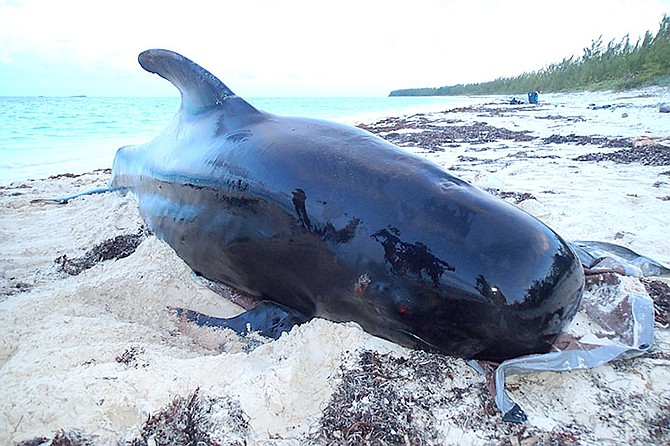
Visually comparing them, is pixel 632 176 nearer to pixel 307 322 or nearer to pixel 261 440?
pixel 307 322

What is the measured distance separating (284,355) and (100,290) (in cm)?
172

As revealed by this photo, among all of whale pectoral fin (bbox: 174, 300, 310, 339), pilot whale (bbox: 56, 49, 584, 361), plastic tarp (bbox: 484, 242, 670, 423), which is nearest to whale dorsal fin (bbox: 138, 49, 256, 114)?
pilot whale (bbox: 56, 49, 584, 361)

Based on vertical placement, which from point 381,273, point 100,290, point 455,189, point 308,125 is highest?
point 308,125

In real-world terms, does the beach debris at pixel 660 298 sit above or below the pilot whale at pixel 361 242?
below

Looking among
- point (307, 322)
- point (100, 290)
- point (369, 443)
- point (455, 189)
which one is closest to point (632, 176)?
point (455, 189)


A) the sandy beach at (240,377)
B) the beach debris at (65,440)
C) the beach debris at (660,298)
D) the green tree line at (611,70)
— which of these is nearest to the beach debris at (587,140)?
the sandy beach at (240,377)

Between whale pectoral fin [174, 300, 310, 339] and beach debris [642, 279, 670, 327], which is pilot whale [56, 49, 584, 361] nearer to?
whale pectoral fin [174, 300, 310, 339]

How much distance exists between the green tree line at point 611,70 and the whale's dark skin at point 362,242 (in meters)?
22.1

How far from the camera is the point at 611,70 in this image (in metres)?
27.8

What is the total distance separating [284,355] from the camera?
2.56 metres

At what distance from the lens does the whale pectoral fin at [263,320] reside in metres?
2.87

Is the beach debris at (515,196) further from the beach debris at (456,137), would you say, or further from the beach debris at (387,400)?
the beach debris at (456,137)

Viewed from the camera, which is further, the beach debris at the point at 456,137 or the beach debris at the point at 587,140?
the beach debris at the point at 456,137

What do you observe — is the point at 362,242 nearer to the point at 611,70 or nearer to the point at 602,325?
the point at 602,325
